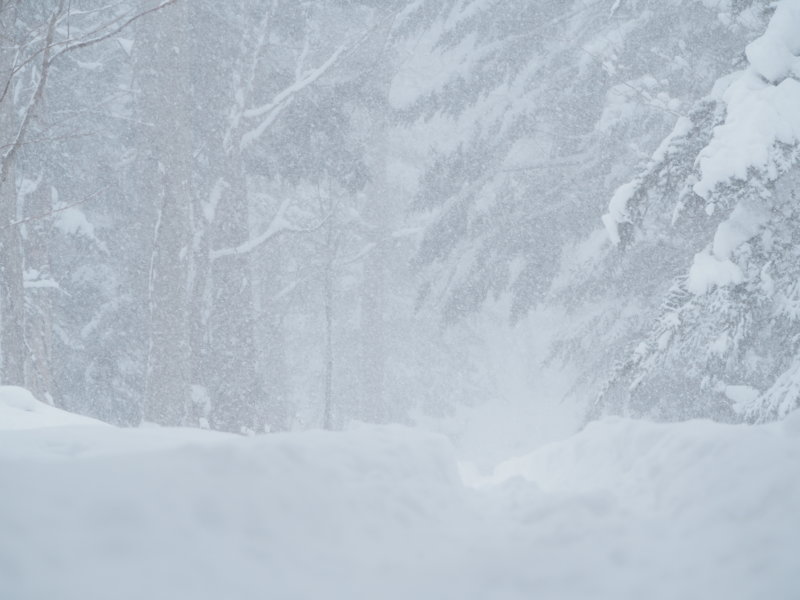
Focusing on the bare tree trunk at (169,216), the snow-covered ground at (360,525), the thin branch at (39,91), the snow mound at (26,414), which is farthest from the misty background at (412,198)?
the snow-covered ground at (360,525)

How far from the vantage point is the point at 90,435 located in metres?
3.14

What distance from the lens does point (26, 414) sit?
15.0 ft

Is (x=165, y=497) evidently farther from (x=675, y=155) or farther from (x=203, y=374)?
(x=203, y=374)

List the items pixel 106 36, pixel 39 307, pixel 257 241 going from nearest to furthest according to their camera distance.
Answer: pixel 106 36 → pixel 39 307 → pixel 257 241

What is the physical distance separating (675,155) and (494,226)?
4.65 meters

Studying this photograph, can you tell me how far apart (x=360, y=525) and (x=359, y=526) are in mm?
10

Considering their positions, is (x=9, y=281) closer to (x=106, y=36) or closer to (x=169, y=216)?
(x=169, y=216)

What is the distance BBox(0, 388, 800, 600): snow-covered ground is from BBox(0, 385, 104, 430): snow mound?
3.94ft

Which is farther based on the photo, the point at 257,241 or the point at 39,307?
the point at 257,241

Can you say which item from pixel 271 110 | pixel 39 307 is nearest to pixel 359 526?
pixel 39 307

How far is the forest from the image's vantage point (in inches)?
85.2

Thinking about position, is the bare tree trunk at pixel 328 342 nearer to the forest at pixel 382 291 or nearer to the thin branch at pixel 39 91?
the forest at pixel 382 291

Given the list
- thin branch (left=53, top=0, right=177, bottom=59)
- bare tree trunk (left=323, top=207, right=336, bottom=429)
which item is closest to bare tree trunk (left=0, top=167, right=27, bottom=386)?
thin branch (left=53, top=0, right=177, bottom=59)

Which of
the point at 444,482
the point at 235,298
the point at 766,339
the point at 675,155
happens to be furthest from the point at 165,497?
the point at 235,298
